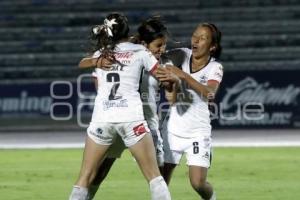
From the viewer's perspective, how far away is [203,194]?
9977 mm

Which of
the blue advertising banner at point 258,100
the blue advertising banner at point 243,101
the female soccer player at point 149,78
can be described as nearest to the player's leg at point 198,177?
the female soccer player at point 149,78

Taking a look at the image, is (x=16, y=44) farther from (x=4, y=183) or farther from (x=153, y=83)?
(x=153, y=83)

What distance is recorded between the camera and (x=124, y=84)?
28.9 feet

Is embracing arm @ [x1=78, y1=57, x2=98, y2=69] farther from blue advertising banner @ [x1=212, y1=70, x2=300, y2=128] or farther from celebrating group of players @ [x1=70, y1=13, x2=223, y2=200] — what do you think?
blue advertising banner @ [x1=212, y1=70, x2=300, y2=128]

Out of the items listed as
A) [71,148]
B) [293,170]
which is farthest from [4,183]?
[71,148]

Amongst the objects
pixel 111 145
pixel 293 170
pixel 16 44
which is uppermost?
pixel 111 145

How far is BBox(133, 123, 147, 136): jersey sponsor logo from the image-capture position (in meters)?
8.76

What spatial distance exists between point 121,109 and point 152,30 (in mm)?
1048

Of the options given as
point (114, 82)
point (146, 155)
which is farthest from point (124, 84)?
point (146, 155)

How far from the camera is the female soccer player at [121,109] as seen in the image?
875 centimetres

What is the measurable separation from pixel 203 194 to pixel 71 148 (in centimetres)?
928

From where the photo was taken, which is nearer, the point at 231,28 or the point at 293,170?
the point at 293,170

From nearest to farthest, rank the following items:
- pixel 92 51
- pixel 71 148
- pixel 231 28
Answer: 1. pixel 92 51
2. pixel 71 148
3. pixel 231 28

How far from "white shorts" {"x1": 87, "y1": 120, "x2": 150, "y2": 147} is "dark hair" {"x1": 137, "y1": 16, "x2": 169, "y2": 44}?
3.32 feet
